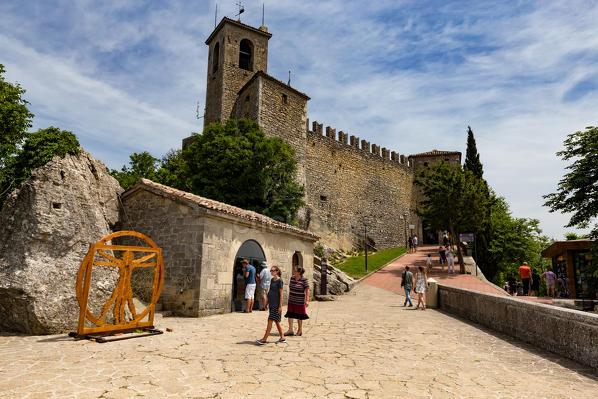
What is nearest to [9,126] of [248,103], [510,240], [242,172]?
[242,172]

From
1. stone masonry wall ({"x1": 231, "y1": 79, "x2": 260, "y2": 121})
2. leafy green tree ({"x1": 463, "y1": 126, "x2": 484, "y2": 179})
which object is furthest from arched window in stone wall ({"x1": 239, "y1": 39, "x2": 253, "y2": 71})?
leafy green tree ({"x1": 463, "y1": 126, "x2": 484, "y2": 179})

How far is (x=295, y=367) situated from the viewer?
4918mm

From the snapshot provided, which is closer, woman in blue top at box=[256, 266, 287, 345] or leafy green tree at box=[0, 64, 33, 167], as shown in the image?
woman in blue top at box=[256, 266, 287, 345]

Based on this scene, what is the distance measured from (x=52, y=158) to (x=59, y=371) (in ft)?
20.5

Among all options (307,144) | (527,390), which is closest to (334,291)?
(527,390)

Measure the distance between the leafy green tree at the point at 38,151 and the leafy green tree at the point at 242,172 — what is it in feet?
33.0

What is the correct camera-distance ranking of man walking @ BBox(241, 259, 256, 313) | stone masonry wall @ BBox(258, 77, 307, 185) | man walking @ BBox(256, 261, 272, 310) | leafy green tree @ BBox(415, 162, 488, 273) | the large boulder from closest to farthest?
the large boulder → man walking @ BBox(241, 259, 256, 313) → man walking @ BBox(256, 261, 272, 310) → leafy green tree @ BBox(415, 162, 488, 273) → stone masonry wall @ BBox(258, 77, 307, 185)

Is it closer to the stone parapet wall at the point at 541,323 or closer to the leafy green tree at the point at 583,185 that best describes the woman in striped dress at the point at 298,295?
the stone parapet wall at the point at 541,323

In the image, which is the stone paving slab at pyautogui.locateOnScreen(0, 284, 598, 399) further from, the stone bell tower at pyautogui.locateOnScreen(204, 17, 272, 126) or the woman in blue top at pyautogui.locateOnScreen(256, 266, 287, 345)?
the stone bell tower at pyautogui.locateOnScreen(204, 17, 272, 126)

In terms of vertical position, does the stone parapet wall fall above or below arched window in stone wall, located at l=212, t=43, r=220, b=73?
below

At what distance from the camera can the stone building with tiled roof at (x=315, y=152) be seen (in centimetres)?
2703

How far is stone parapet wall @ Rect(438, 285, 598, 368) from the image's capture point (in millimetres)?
5219

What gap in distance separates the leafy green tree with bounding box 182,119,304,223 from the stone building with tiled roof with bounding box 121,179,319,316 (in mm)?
7804

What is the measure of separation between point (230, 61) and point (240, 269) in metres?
23.0
